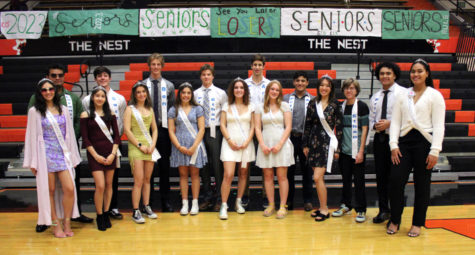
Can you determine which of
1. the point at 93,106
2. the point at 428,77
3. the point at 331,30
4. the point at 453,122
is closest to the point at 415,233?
the point at 428,77

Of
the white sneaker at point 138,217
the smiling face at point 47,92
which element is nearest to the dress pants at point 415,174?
the white sneaker at point 138,217

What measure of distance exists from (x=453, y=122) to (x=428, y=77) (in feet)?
13.5

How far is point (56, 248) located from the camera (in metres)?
3.40

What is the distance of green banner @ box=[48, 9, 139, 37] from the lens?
7.40m

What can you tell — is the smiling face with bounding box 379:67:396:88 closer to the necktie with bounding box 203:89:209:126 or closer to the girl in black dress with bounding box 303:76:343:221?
the girl in black dress with bounding box 303:76:343:221

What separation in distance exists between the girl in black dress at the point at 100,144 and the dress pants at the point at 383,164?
8.73 feet

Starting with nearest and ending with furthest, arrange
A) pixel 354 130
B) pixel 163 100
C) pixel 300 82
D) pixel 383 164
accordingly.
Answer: pixel 383 164
pixel 354 130
pixel 300 82
pixel 163 100

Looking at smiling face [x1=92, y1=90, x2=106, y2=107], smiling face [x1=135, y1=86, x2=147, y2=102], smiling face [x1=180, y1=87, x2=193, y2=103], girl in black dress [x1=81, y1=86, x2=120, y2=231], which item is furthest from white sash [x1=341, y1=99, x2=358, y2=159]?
smiling face [x1=92, y1=90, x2=106, y2=107]

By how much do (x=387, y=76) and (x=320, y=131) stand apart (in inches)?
34.1

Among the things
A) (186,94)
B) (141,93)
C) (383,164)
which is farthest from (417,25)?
(141,93)

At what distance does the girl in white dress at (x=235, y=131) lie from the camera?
13.8 feet

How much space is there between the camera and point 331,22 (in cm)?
746

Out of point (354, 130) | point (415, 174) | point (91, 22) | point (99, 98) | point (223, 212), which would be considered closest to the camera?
point (415, 174)

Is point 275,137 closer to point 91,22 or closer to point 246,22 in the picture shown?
point 246,22
